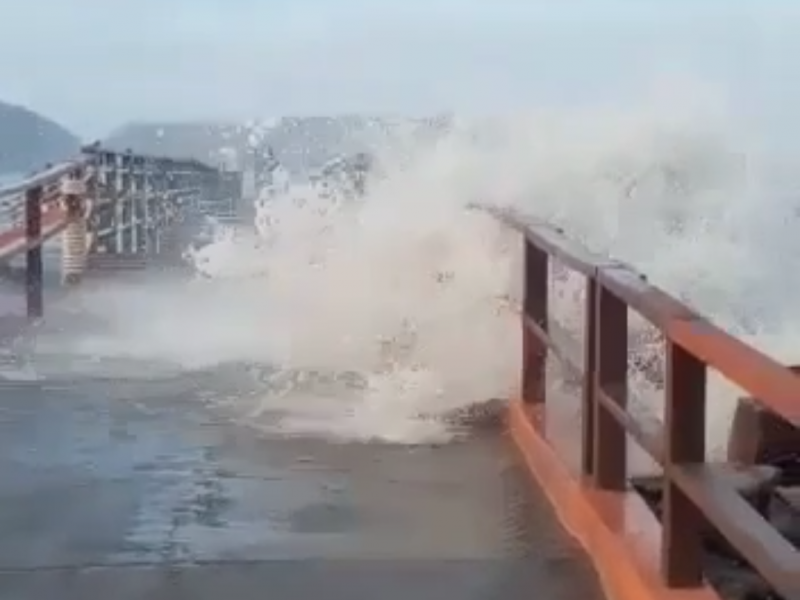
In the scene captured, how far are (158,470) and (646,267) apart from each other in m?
8.99

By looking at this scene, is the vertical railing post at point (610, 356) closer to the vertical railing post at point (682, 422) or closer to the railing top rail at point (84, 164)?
the vertical railing post at point (682, 422)

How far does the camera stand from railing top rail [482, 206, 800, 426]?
3.29 metres

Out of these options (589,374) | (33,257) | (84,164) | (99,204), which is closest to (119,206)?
(99,204)

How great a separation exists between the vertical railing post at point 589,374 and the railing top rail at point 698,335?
80mm

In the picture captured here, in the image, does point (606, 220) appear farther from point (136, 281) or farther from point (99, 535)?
point (99, 535)

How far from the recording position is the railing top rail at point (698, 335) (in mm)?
3290

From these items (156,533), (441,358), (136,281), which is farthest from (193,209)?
(156,533)

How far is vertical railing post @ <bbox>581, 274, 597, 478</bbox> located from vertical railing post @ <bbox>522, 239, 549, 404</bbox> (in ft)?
4.32

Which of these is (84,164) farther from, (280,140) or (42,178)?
(280,140)

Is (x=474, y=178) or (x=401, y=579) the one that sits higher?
(x=474, y=178)

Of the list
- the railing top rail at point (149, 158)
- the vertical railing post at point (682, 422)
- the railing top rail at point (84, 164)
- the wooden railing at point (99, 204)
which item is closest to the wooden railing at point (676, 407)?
the vertical railing post at point (682, 422)

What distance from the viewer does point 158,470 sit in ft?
21.9

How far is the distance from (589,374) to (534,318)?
1816mm

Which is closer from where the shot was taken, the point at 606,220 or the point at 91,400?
the point at 91,400
